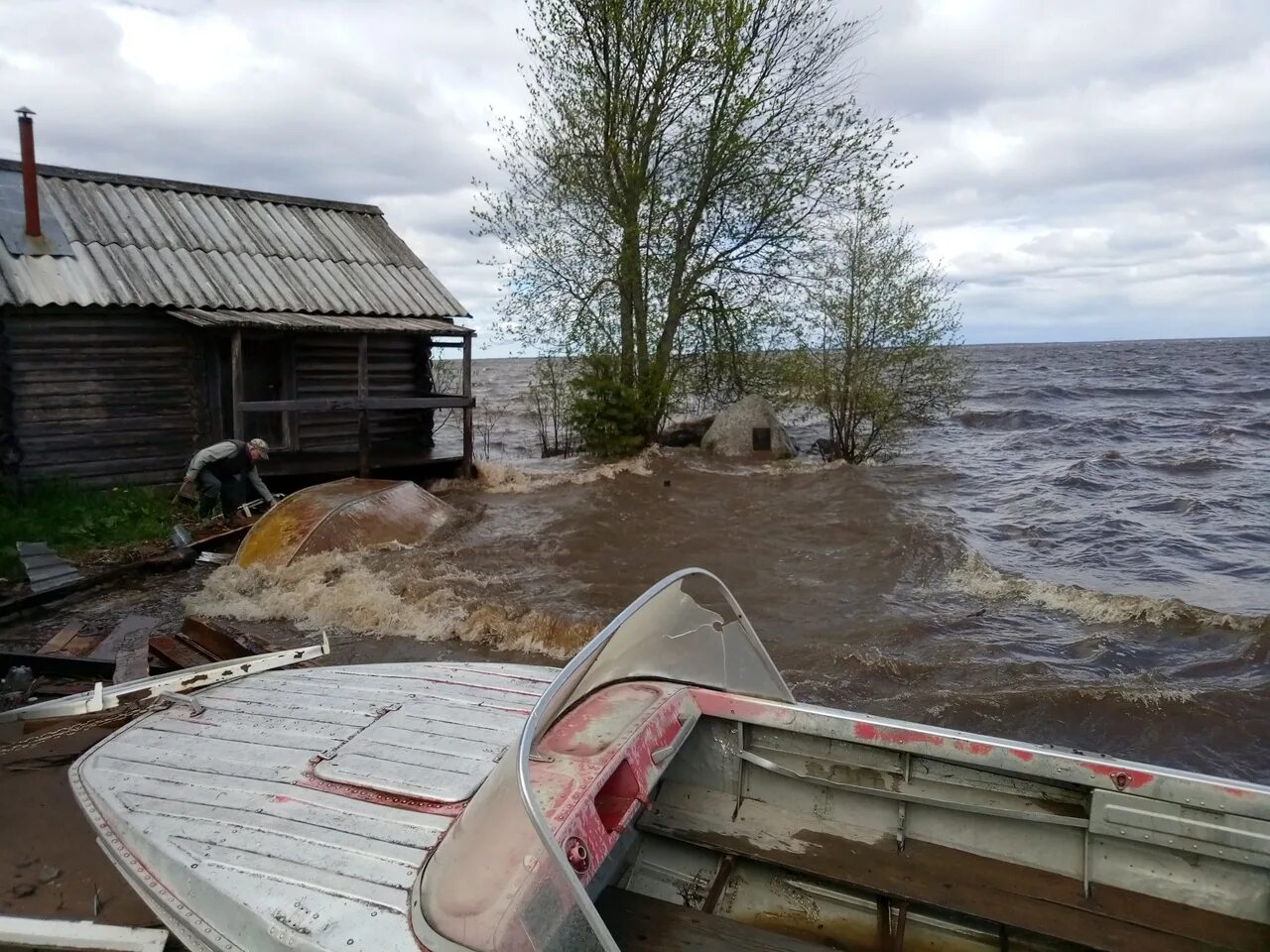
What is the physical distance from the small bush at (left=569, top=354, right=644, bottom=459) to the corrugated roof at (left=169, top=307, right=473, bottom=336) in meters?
4.02

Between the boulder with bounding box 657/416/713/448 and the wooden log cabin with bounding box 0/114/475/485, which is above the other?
the wooden log cabin with bounding box 0/114/475/485

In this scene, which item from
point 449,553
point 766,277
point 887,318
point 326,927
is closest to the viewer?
Answer: point 326,927

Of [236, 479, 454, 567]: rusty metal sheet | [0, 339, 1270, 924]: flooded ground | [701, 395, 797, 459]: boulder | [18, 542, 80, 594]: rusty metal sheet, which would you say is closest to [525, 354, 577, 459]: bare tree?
[0, 339, 1270, 924]: flooded ground

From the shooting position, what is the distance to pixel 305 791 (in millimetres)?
3262

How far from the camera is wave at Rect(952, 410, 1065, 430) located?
27.5 meters

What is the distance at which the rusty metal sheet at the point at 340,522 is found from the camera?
9.77 m

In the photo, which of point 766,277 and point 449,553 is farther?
point 766,277

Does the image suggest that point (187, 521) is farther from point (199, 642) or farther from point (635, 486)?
point (635, 486)

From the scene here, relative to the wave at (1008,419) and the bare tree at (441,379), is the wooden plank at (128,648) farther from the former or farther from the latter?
the wave at (1008,419)

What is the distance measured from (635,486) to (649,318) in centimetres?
495

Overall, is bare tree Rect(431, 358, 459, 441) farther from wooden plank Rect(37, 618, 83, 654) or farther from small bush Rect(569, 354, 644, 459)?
wooden plank Rect(37, 618, 83, 654)

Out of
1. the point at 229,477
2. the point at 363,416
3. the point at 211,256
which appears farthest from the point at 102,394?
the point at 363,416

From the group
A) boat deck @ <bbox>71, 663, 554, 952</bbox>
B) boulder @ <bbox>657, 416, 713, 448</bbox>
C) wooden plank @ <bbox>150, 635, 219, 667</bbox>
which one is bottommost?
wooden plank @ <bbox>150, 635, 219, 667</bbox>

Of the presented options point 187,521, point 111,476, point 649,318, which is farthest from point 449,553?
point 649,318
